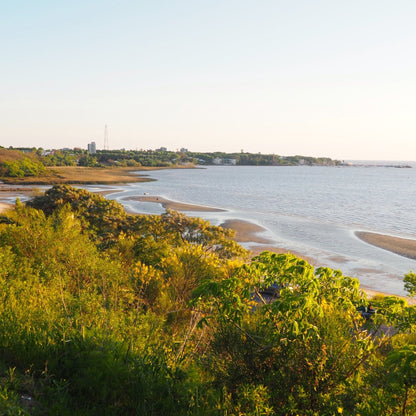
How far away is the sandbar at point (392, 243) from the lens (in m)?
45.3

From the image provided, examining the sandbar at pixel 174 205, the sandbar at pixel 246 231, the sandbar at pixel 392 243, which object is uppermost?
the sandbar at pixel 174 205

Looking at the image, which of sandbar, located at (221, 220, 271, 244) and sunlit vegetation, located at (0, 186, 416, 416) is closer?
sunlit vegetation, located at (0, 186, 416, 416)

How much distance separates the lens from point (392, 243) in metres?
49.7

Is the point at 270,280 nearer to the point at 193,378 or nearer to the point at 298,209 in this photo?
the point at 193,378

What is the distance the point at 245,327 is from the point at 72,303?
16.8 feet

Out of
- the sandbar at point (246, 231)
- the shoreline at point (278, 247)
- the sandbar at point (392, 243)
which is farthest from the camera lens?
the sandbar at point (246, 231)

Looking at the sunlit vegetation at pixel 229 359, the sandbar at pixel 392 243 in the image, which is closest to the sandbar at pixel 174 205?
the sandbar at pixel 392 243

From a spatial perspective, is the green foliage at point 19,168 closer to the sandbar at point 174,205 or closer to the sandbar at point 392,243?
the sandbar at point 174,205

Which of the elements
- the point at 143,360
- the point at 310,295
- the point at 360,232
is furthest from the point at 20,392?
the point at 360,232

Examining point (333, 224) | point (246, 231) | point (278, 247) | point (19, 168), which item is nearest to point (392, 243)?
point (333, 224)

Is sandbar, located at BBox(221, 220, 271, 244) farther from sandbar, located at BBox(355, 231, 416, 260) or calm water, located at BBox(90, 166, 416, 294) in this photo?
sandbar, located at BBox(355, 231, 416, 260)

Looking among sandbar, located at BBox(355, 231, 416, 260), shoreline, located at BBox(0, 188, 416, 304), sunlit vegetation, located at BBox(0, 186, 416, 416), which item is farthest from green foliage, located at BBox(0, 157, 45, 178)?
sunlit vegetation, located at BBox(0, 186, 416, 416)

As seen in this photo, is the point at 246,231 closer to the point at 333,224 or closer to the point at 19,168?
the point at 333,224

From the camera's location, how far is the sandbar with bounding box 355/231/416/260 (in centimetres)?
4531
